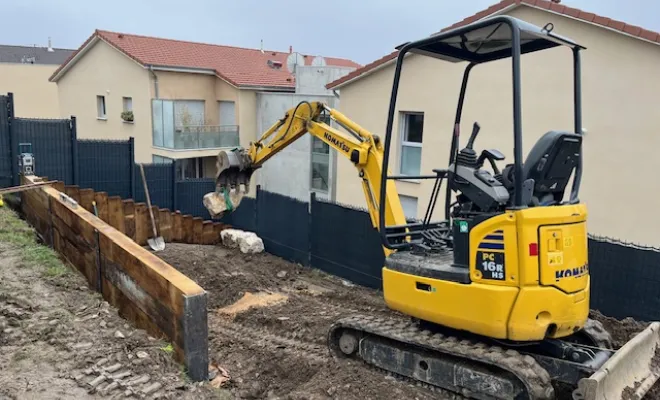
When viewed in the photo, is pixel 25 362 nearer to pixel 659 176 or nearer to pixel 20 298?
pixel 20 298

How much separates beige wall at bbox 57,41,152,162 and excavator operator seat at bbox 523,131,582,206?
19.4 m

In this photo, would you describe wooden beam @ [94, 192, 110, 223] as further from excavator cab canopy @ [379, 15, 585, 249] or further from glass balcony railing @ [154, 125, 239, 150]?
excavator cab canopy @ [379, 15, 585, 249]

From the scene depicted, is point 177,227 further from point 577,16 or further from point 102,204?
point 577,16

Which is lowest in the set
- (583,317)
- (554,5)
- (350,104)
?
(583,317)

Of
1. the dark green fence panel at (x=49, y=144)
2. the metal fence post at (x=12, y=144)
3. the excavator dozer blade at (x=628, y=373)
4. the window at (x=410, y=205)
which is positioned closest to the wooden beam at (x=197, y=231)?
the dark green fence panel at (x=49, y=144)

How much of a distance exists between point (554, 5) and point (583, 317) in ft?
26.4

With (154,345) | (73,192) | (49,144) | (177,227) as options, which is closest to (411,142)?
(177,227)

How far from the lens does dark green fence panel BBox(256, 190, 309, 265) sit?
11.8m

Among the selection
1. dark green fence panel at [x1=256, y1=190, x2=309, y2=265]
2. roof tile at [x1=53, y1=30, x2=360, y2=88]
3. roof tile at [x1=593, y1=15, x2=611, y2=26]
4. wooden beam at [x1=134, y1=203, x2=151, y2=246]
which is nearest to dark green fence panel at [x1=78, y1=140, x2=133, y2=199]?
wooden beam at [x1=134, y1=203, x2=151, y2=246]

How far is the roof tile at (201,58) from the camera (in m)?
21.8

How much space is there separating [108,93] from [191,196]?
460 inches

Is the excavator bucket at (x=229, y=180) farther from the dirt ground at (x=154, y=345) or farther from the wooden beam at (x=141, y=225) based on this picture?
the wooden beam at (x=141, y=225)

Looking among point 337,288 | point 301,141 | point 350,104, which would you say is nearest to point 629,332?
point 337,288

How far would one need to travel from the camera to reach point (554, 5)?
34.6 ft
